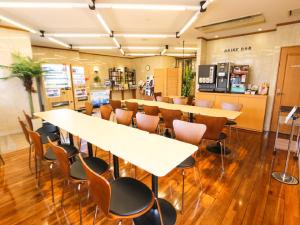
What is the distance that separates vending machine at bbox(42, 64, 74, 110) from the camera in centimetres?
605

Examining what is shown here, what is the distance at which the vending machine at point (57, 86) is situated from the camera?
605 cm

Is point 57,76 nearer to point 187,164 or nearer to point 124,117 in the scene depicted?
point 124,117

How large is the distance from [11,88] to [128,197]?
15.8ft

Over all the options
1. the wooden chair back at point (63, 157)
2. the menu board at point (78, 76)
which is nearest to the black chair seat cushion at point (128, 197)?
the wooden chair back at point (63, 157)

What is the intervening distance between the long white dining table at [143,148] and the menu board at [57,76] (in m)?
4.69

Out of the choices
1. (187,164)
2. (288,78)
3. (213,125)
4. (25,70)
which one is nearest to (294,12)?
(288,78)

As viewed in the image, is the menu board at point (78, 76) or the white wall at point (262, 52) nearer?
the white wall at point (262, 52)

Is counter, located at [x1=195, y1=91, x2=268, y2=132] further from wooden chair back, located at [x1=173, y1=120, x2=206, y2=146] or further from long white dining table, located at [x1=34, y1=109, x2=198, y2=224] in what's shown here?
long white dining table, located at [x1=34, y1=109, x2=198, y2=224]

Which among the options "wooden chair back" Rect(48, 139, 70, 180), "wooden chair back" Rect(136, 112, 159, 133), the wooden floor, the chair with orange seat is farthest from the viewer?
"wooden chair back" Rect(136, 112, 159, 133)

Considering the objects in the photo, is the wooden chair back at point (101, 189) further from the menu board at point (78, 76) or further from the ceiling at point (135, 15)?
the menu board at point (78, 76)

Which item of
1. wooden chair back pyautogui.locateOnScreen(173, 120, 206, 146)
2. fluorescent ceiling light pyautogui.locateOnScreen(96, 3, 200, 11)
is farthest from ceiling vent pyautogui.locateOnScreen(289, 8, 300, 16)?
wooden chair back pyautogui.locateOnScreen(173, 120, 206, 146)

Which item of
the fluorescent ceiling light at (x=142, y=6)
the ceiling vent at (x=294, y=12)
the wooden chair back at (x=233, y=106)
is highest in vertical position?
the ceiling vent at (x=294, y=12)

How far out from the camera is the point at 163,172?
3.70 ft

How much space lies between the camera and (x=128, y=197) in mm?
1291
